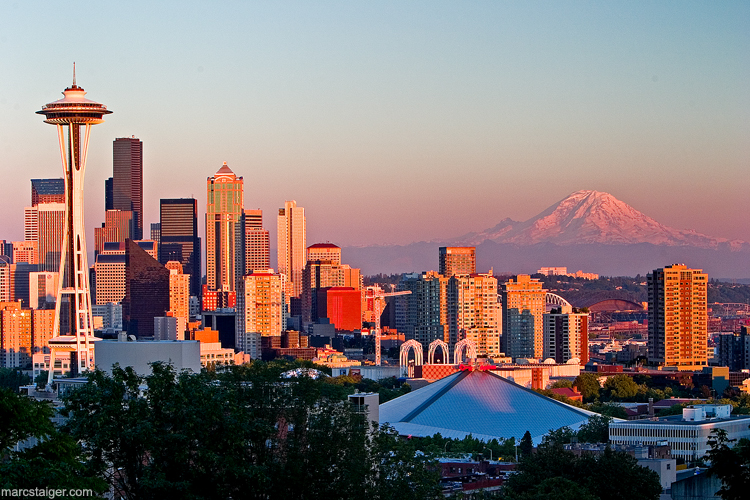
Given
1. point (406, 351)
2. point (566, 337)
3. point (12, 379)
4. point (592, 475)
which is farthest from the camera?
point (566, 337)

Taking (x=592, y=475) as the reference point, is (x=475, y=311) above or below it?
above

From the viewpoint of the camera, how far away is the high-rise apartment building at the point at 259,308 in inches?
7672

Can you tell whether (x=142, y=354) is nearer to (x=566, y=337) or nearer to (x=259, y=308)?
(x=566, y=337)

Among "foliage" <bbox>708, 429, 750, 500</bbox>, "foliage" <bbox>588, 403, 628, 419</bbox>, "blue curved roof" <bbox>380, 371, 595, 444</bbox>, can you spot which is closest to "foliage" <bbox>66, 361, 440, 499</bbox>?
"foliage" <bbox>708, 429, 750, 500</bbox>

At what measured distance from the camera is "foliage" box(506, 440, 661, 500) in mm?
48438

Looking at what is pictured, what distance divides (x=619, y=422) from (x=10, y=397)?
61975mm

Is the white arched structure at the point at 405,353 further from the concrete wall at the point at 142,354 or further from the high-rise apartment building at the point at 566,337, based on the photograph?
the concrete wall at the point at 142,354

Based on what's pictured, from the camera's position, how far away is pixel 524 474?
51.4m

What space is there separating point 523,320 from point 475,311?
24.7ft

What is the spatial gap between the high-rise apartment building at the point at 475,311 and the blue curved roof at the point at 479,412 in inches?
2812

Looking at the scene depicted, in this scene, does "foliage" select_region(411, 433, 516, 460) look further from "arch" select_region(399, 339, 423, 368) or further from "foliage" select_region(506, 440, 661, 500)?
"arch" select_region(399, 339, 423, 368)

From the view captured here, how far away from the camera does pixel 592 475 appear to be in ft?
162

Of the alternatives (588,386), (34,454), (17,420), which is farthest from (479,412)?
(17,420)

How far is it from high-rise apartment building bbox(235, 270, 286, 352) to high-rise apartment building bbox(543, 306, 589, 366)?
137 ft
